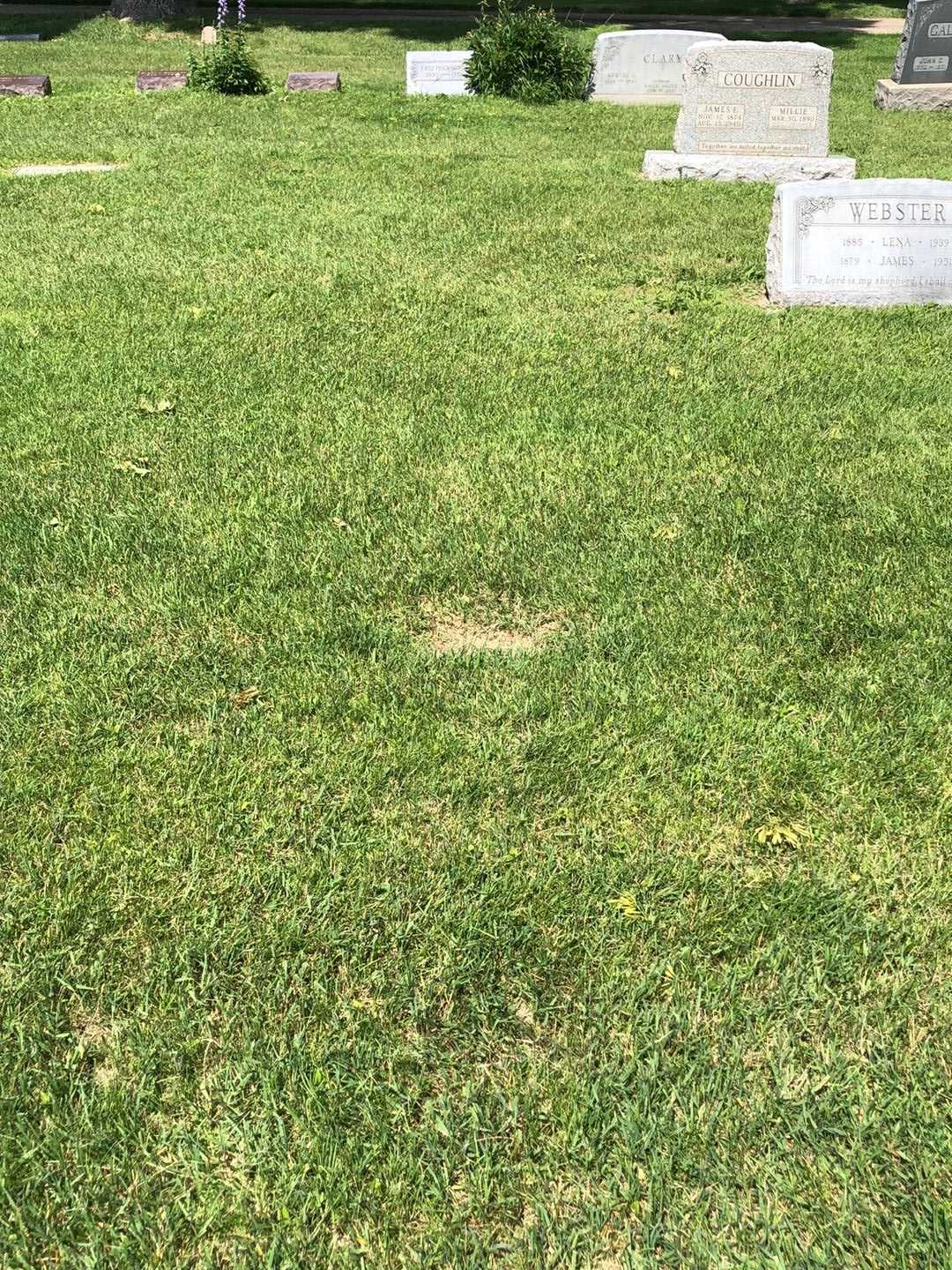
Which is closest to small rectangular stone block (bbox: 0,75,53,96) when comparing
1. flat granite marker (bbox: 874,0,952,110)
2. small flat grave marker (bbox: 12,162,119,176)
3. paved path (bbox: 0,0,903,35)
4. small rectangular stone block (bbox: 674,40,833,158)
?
small flat grave marker (bbox: 12,162,119,176)

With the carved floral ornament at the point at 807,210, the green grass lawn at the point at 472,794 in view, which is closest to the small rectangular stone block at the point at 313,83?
the green grass lawn at the point at 472,794

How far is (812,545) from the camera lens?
4242 mm

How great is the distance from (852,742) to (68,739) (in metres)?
2.55

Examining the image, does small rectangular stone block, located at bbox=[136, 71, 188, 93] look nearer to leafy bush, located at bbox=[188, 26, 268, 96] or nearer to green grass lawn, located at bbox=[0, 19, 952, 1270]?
leafy bush, located at bbox=[188, 26, 268, 96]

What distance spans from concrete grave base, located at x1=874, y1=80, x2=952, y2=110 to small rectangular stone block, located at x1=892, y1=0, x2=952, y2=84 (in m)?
0.21

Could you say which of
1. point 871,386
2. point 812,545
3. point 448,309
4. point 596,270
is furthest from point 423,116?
point 812,545

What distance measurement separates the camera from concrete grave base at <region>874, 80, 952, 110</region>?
14750mm

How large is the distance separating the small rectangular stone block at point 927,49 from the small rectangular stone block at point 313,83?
8677 millimetres

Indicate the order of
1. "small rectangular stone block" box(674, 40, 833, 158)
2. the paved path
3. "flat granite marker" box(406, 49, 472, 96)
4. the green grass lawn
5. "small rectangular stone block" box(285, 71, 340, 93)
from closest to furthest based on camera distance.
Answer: the green grass lawn < "small rectangular stone block" box(674, 40, 833, 158) < "small rectangular stone block" box(285, 71, 340, 93) < "flat granite marker" box(406, 49, 472, 96) < the paved path

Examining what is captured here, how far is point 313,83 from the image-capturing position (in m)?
15.1

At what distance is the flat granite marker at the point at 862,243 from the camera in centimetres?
689

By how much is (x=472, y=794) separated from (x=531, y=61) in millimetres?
15146

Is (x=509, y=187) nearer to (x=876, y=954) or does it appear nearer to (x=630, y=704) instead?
(x=630, y=704)

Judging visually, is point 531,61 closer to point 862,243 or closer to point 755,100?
point 755,100
